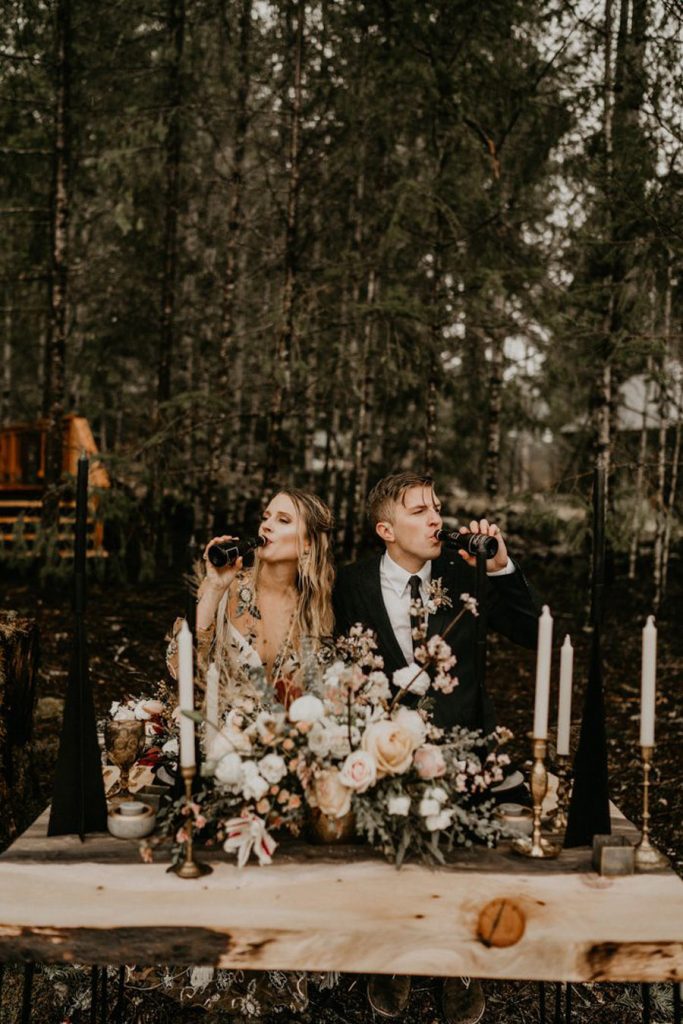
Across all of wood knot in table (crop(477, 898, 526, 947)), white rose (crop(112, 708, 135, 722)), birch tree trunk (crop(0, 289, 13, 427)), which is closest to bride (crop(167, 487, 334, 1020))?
white rose (crop(112, 708, 135, 722))

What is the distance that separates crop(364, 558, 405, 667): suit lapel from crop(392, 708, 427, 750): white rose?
104 centimetres

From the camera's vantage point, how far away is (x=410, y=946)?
2031 millimetres

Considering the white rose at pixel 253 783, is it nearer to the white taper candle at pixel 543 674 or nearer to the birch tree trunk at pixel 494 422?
the white taper candle at pixel 543 674

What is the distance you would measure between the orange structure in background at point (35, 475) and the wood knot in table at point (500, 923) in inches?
291

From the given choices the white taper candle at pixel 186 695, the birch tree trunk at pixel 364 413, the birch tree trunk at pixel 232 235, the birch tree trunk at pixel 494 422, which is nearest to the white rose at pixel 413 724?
the white taper candle at pixel 186 695

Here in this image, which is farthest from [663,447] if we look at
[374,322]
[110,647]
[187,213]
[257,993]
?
[187,213]

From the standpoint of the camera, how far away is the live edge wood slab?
201 cm

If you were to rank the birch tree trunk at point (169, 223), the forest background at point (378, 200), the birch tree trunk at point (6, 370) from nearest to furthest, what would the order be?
the forest background at point (378, 200) → the birch tree trunk at point (169, 223) → the birch tree trunk at point (6, 370)

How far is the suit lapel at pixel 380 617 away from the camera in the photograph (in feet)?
11.0

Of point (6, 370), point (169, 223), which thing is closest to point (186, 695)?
point (169, 223)

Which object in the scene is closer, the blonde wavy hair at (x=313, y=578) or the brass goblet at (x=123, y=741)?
the brass goblet at (x=123, y=741)

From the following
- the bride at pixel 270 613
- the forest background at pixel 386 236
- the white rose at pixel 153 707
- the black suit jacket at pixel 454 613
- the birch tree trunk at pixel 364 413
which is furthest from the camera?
the birch tree trunk at pixel 364 413

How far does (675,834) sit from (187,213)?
13.7 meters

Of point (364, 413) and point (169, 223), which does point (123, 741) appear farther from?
point (169, 223)
